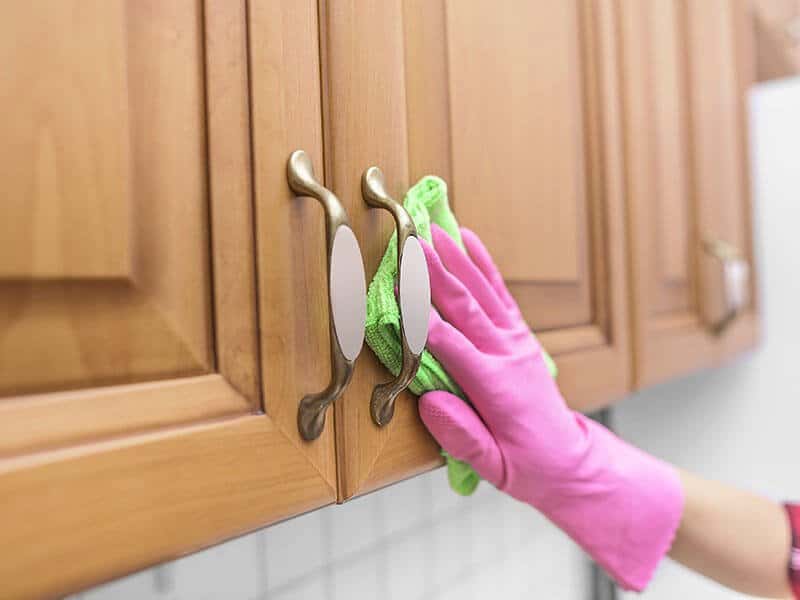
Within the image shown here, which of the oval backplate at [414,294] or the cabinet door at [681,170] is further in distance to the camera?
the cabinet door at [681,170]

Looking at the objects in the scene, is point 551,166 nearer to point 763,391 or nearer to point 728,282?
point 728,282

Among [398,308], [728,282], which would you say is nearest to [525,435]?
[398,308]

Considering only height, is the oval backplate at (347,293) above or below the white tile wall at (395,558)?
above

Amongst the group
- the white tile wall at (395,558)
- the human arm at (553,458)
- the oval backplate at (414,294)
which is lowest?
the white tile wall at (395,558)

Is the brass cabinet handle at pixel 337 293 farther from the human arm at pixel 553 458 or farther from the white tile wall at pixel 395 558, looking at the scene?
the white tile wall at pixel 395 558

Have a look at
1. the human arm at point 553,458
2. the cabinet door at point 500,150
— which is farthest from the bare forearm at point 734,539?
the cabinet door at point 500,150

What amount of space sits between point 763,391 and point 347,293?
47.1 inches

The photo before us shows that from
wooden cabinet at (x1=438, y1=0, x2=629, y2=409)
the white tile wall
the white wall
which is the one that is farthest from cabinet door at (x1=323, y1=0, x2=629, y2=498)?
the white wall

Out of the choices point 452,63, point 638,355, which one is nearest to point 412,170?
point 452,63

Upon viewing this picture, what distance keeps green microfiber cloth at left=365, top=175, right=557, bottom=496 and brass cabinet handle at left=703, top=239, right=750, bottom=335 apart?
616mm

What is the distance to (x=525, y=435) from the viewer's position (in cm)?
52

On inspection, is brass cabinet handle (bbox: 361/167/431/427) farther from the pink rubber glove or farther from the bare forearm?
the bare forearm

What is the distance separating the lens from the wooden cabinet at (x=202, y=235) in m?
0.29

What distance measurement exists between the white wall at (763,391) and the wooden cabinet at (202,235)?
0.87m
